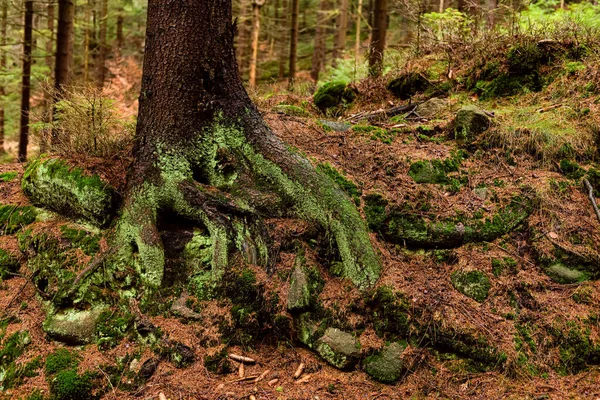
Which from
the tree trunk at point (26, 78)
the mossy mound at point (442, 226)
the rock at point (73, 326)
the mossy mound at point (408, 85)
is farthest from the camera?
the tree trunk at point (26, 78)

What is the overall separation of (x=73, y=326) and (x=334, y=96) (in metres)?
5.51

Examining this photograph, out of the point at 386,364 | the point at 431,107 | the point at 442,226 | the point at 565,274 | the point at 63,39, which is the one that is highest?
the point at 63,39

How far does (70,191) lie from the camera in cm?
420

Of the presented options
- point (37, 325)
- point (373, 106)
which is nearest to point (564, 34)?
point (373, 106)

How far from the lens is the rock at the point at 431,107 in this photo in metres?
6.03

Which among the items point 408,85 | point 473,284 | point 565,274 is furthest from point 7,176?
point 565,274

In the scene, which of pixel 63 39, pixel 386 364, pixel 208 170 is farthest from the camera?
pixel 63 39

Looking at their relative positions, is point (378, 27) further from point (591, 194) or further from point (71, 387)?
point (71, 387)

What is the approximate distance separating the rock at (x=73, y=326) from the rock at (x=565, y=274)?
14.1 ft

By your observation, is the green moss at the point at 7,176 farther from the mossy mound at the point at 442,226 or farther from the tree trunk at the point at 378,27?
the tree trunk at the point at 378,27

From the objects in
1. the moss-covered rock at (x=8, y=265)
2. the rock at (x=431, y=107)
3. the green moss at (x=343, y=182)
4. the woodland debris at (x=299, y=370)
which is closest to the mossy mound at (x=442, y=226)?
the green moss at (x=343, y=182)

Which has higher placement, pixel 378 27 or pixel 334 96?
pixel 378 27

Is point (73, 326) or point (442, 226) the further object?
point (442, 226)

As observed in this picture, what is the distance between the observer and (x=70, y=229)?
4.12 m
